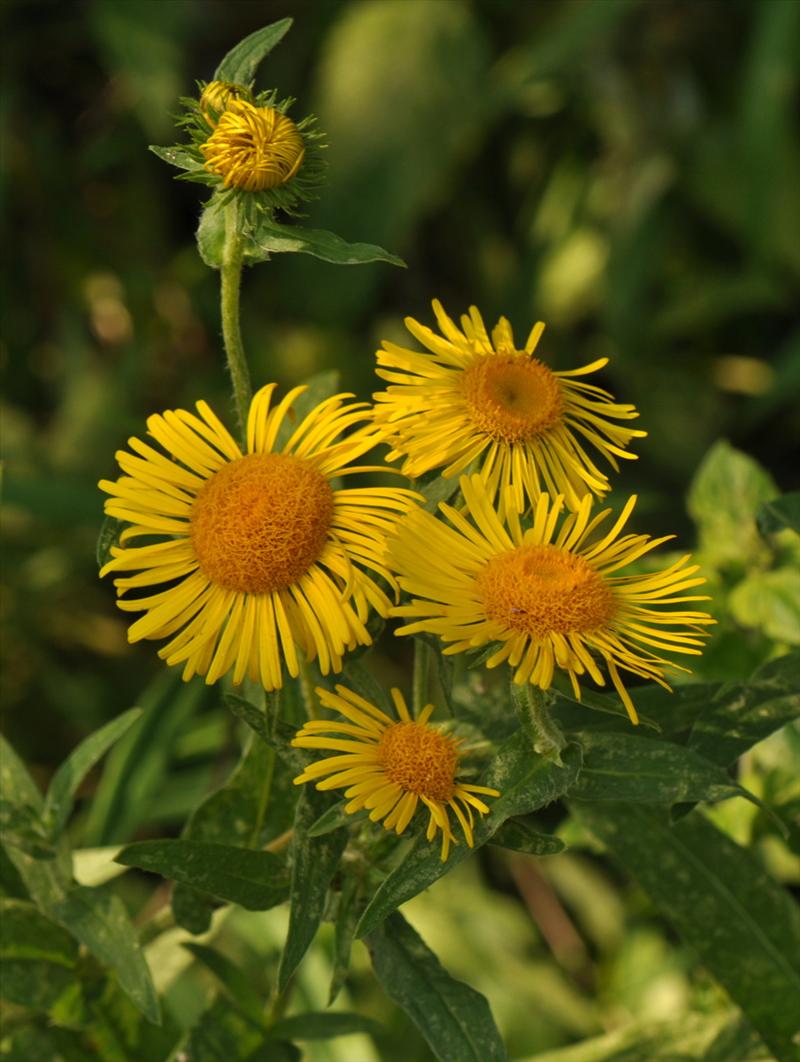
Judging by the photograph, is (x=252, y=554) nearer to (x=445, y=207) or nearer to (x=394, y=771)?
(x=394, y=771)

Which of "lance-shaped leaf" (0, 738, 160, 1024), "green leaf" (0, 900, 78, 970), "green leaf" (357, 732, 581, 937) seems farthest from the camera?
"green leaf" (0, 900, 78, 970)

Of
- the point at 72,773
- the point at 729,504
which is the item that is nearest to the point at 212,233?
the point at 72,773

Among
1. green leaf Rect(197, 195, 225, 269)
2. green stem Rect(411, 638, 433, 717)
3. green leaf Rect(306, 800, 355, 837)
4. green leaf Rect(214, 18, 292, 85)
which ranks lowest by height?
green leaf Rect(306, 800, 355, 837)

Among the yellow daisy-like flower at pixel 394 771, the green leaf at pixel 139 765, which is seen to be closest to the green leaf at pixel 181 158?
the yellow daisy-like flower at pixel 394 771

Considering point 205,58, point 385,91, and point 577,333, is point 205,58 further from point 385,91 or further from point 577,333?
point 577,333

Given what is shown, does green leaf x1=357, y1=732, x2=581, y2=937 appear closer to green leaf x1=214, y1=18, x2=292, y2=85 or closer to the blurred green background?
green leaf x1=214, y1=18, x2=292, y2=85

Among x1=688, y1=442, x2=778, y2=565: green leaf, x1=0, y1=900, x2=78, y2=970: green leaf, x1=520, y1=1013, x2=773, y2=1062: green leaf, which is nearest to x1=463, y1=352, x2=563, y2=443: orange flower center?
x1=688, y1=442, x2=778, y2=565: green leaf

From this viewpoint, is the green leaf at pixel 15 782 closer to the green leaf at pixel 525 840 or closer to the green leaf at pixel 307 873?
the green leaf at pixel 307 873
